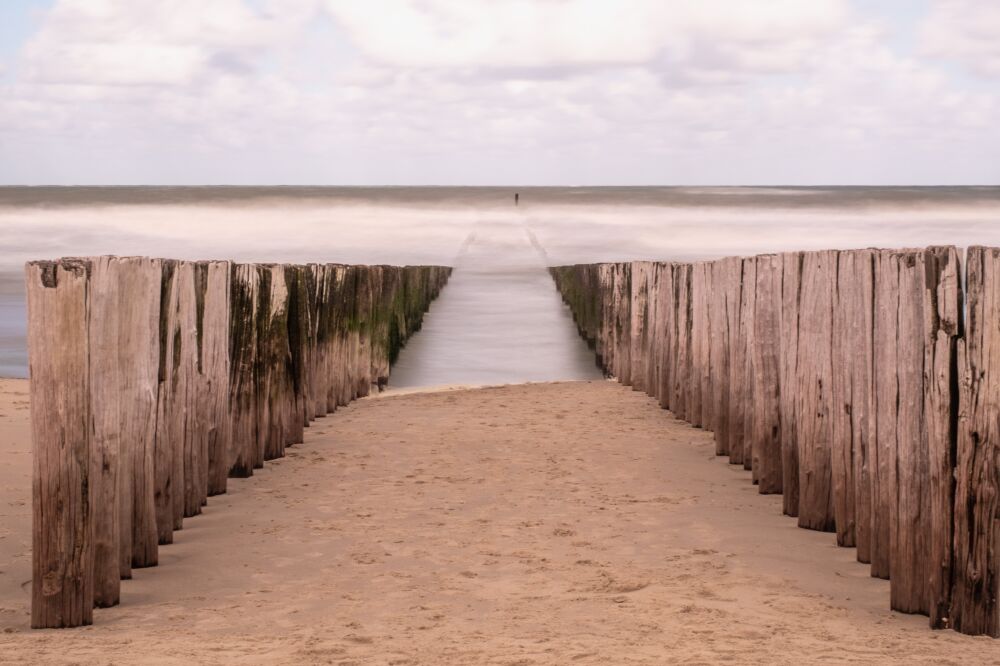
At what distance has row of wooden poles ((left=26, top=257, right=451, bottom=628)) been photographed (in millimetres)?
4078

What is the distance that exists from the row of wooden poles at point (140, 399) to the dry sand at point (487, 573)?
0.55 ft

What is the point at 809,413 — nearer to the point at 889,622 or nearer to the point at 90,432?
the point at 889,622

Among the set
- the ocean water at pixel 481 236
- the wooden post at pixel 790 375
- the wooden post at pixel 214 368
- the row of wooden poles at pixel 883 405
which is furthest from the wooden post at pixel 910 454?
the ocean water at pixel 481 236

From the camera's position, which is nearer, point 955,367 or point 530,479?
point 955,367

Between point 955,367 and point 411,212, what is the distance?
8770 centimetres

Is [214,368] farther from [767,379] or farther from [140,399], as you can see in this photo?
[767,379]

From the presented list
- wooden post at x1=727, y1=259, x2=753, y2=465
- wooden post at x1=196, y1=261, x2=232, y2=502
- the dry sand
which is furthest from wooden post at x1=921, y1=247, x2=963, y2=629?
wooden post at x1=196, y1=261, x2=232, y2=502

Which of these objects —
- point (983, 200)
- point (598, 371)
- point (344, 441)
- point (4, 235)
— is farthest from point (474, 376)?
point (983, 200)

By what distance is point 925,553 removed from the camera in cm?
417

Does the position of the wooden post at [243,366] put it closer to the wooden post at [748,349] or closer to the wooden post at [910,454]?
the wooden post at [748,349]

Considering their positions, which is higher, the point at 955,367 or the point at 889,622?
the point at 955,367

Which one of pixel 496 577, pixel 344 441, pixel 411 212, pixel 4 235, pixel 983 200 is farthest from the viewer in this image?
pixel 983 200

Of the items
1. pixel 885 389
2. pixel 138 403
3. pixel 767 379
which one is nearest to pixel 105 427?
pixel 138 403

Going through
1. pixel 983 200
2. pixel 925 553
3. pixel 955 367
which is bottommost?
pixel 925 553
